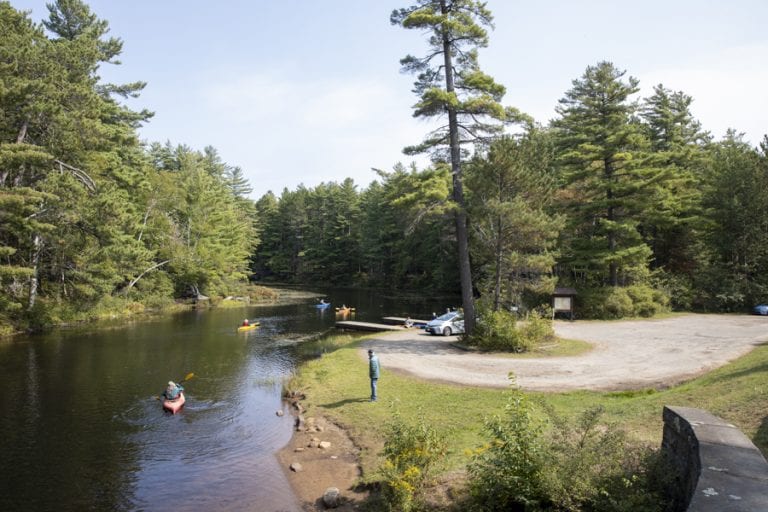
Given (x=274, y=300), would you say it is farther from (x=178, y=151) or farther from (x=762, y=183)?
(x=762, y=183)

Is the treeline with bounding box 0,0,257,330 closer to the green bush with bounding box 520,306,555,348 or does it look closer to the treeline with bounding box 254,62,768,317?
the treeline with bounding box 254,62,768,317

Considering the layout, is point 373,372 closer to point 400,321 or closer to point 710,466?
point 710,466

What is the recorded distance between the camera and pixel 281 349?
2725 cm

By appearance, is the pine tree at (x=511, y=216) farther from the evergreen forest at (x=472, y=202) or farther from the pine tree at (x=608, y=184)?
the pine tree at (x=608, y=184)

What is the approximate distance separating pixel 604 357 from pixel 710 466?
1544 cm

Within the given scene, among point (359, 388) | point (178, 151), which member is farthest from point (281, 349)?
point (178, 151)

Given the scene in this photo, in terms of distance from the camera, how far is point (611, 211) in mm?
35000

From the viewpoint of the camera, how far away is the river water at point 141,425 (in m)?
10.6

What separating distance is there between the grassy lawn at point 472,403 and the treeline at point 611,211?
349 inches

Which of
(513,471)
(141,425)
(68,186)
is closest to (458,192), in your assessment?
(141,425)

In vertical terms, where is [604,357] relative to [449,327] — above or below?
below

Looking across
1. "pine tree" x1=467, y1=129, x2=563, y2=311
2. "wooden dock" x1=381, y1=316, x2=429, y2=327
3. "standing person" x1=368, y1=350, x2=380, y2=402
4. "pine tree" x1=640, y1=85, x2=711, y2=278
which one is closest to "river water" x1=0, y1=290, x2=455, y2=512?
"standing person" x1=368, y1=350, x2=380, y2=402

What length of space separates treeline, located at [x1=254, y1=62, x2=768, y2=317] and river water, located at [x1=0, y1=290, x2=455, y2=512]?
1096 cm

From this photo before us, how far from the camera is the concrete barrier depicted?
4.57 m
